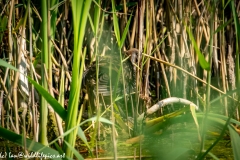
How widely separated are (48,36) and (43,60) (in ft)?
0.24

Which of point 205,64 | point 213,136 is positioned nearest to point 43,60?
point 205,64

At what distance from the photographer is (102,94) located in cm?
193

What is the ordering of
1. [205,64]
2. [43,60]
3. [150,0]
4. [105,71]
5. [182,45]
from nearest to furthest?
[205,64] < [43,60] < [150,0] < [105,71] < [182,45]

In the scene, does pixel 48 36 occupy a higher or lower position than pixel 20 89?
higher

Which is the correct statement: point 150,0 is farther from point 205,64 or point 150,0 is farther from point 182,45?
point 205,64

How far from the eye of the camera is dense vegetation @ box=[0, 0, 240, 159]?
1.10m

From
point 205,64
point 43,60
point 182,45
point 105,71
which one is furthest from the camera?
point 182,45

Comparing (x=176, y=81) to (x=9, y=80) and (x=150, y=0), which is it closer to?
(x=150, y=0)

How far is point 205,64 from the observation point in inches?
36.9

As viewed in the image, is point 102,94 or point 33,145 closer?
point 33,145

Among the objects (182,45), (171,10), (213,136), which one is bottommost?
(213,136)

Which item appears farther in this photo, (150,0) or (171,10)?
(171,10)

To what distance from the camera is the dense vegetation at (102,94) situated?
3.60 feet

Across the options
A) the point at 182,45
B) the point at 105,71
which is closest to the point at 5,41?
the point at 105,71
